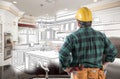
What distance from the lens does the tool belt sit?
1577 millimetres

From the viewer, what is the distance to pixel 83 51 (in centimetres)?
162

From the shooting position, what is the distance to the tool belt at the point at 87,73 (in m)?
1.58

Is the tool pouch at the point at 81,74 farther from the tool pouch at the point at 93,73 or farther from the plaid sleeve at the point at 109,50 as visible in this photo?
the plaid sleeve at the point at 109,50

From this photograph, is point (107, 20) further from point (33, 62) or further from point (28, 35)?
point (28, 35)

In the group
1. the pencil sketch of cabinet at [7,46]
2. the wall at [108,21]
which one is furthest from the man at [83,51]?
the pencil sketch of cabinet at [7,46]

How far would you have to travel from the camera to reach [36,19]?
10.9 meters

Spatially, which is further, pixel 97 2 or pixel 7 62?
pixel 7 62

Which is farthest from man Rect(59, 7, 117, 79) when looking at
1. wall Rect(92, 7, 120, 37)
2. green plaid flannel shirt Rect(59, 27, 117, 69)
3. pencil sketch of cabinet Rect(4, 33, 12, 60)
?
pencil sketch of cabinet Rect(4, 33, 12, 60)

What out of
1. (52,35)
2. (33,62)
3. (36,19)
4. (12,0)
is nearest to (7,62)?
(33,62)

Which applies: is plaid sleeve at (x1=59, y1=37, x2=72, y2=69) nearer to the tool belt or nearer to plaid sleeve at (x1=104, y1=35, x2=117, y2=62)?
the tool belt

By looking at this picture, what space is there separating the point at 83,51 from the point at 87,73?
250mm

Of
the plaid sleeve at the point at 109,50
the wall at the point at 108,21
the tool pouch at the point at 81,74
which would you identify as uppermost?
the wall at the point at 108,21

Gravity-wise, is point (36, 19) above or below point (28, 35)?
above

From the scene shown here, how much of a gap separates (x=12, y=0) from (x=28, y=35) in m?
4.96
